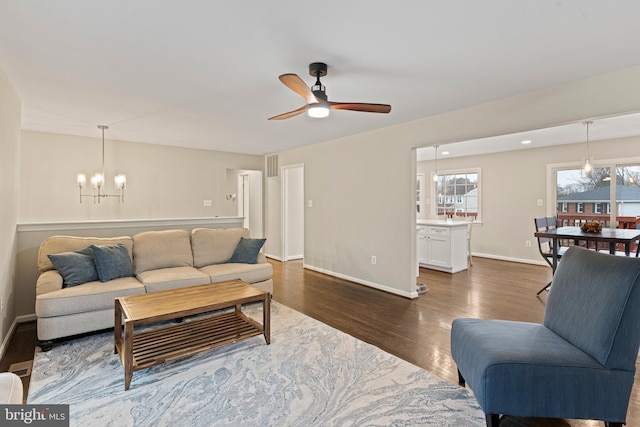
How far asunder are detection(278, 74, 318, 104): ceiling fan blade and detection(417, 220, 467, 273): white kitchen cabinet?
4.21m

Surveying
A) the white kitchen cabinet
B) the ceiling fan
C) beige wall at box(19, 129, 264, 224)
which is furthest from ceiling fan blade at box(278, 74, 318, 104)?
beige wall at box(19, 129, 264, 224)

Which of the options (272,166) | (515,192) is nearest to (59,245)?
(272,166)

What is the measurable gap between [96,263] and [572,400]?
3.94 meters

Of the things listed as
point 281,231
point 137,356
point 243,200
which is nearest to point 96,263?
point 137,356

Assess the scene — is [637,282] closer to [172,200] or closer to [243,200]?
[172,200]

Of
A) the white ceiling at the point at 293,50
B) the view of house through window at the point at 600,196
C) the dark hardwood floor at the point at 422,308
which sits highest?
the white ceiling at the point at 293,50

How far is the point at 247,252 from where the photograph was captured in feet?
13.7

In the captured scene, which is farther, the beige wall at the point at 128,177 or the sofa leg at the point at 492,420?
the beige wall at the point at 128,177

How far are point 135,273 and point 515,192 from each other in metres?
7.03

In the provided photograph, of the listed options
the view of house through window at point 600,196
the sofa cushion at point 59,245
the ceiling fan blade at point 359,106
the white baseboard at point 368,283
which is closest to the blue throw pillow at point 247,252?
the sofa cushion at point 59,245

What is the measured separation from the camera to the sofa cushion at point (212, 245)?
411 centimetres

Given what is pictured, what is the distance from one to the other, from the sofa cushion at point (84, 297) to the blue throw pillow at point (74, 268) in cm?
9

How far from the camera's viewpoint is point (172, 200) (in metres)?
6.01

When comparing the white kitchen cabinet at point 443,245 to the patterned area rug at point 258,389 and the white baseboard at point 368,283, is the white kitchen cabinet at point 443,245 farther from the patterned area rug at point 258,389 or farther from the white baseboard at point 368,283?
the patterned area rug at point 258,389
